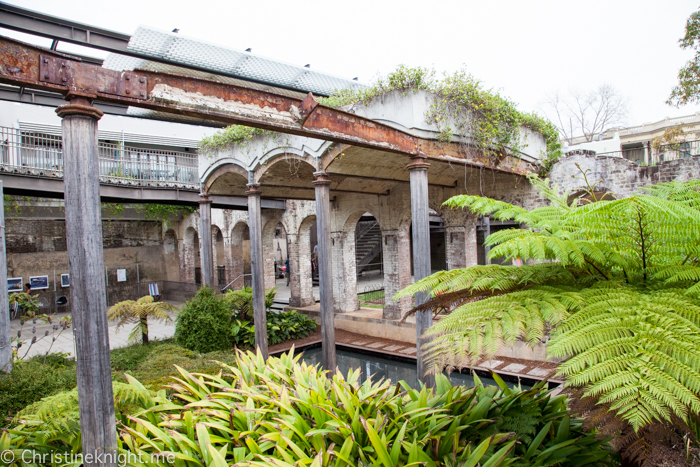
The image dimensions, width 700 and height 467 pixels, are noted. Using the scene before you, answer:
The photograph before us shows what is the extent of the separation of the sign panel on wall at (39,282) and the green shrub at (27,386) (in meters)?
11.5

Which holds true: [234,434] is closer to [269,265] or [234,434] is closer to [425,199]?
[425,199]

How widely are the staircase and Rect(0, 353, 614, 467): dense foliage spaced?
55.7ft

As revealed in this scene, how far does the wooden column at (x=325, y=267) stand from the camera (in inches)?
258

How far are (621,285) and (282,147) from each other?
6.31m

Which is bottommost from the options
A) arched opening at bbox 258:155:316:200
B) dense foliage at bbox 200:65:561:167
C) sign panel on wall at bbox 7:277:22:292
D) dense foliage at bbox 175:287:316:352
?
dense foliage at bbox 175:287:316:352

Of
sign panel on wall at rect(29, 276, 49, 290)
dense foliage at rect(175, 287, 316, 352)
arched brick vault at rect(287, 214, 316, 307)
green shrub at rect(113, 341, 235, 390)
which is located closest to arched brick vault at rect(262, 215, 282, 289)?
arched brick vault at rect(287, 214, 316, 307)

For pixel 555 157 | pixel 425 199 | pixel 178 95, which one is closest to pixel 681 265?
pixel 178 95

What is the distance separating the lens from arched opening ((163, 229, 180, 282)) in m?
19.0

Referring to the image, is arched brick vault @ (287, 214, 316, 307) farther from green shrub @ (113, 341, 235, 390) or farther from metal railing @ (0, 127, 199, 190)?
green shrub @ (113, 341, 235, 390)

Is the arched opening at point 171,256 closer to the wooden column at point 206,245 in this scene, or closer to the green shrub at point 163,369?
the wooden column at point 206,245

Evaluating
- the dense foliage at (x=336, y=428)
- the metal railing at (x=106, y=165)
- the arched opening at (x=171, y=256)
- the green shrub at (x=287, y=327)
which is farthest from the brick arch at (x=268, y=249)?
the dense foliage at (x=336, y=428)

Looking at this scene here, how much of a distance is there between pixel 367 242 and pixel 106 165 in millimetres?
11775

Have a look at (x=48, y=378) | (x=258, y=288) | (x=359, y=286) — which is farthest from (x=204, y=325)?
(x=359, y=286)

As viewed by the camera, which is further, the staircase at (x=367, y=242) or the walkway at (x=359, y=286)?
the staircase at (x=367, y=242)
